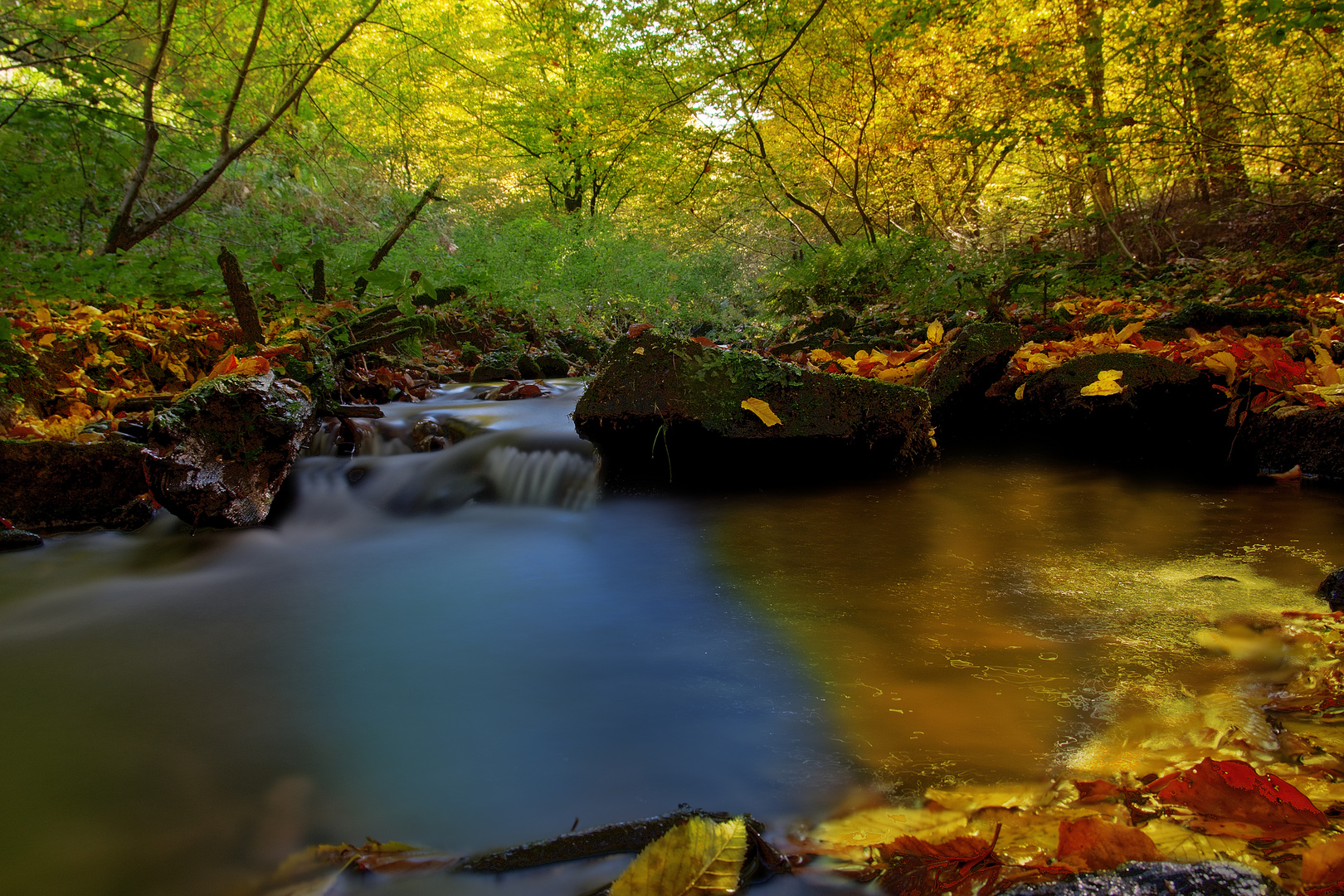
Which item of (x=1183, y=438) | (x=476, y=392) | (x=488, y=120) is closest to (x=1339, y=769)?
(x=1183, y=438)

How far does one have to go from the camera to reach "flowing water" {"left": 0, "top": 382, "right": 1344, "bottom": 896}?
165cm

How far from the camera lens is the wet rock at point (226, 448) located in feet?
12.2

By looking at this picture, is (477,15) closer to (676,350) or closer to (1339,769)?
(676,350)

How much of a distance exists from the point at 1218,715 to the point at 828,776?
995 millimetres

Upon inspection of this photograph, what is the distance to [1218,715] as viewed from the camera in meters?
1.70

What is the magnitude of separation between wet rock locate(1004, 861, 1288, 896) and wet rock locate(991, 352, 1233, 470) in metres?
4.31

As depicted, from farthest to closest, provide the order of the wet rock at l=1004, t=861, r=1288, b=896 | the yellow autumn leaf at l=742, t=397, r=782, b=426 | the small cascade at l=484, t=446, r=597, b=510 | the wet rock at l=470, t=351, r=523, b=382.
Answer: the wet rock at l=470, t=351, r=523, b=382 < the small cascade at l=484, t=446, r=597, b=510 < the yellow autumn leaf at l=742, t=397, r=782, b=426 < the wet rock at l=1004, t=861, r=1288, b=896

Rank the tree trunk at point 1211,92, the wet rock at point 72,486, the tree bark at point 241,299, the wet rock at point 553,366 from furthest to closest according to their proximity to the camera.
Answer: the wet rock at point 553,366
the tree trunk at point 1211,92
the tree bark at point 241,299
the wet rock at point 72,486

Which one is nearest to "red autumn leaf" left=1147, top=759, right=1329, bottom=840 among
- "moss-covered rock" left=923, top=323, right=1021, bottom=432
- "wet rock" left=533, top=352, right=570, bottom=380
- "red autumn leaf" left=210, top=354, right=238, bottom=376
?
"moss-covered rock" left=923, top=323, right=1021, bottom=432

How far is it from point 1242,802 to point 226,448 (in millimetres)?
4614

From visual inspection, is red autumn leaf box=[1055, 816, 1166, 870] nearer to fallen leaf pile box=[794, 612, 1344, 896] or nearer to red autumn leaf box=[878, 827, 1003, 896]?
fallen leaf pile box=[794, 612, 1344, 896]

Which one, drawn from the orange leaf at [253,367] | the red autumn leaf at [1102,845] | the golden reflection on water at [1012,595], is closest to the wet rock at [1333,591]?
the golden reflection on water at [1012,595]

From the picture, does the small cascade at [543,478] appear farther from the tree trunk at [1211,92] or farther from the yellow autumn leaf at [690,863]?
the tree trunk at [1211,92]

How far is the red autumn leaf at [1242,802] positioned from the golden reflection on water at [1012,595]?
269mm
